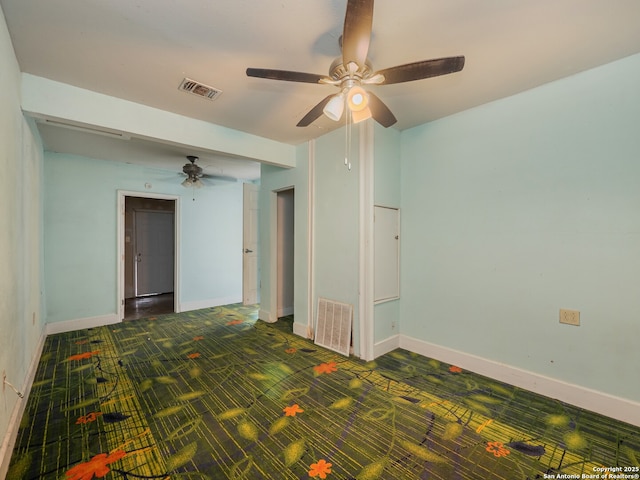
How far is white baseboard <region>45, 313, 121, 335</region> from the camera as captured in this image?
3.79m

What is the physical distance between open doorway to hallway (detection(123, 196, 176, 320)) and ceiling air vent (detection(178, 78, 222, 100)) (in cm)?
415

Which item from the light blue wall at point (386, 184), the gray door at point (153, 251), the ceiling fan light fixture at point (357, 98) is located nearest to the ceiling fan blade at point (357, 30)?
the ceiling fan light fixture at point (357, 98)

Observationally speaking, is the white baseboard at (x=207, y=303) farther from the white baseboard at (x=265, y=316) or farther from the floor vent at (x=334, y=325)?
the floor vent at (x=334, y=325)

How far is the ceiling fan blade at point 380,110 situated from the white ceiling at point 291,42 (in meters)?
0.32

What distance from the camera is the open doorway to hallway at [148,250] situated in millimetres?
6258

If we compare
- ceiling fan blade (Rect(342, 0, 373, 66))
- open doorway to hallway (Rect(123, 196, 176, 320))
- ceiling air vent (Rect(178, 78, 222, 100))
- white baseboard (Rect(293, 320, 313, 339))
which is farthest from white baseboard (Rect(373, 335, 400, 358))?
open doorway to hallway (Rect(123, 196, 176, 320))

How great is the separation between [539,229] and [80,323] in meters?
5.75

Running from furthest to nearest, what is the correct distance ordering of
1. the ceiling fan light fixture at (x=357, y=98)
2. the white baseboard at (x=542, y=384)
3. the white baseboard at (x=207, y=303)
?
the white baseboard at (x=207, y=303) → the white baseboard at (x=542, y=384) → the ceiling fan light fixture at (x=357, y=98)

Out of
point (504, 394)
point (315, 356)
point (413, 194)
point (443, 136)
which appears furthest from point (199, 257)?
point (504, 394)

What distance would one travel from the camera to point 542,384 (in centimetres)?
233

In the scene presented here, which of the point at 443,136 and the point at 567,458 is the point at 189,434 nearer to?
the point at 567,458

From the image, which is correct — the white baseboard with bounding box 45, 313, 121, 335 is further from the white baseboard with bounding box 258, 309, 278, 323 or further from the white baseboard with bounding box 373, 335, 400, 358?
the white baseboard with bounding box 373, 335, 400, 358

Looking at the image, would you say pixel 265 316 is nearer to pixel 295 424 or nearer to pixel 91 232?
pixel 295 424

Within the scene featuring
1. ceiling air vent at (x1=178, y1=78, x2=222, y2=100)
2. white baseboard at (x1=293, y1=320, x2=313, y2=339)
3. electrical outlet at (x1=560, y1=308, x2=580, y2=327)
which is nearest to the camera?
electrical outlet at (x1=560, y1=308, x2=580, y2=327)
